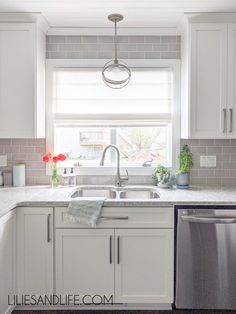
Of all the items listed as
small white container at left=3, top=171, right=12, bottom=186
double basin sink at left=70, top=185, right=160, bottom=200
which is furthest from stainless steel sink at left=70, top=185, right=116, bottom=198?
small white container at left=3, top=171, right=12, bottom=186

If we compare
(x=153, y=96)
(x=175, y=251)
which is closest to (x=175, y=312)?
(x=175, y=251)

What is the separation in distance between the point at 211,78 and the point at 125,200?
129cm

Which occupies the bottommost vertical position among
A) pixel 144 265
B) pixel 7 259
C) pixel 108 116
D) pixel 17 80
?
pixel 144 265

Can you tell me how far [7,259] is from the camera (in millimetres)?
2121

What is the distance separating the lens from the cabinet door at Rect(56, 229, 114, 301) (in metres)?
2.28

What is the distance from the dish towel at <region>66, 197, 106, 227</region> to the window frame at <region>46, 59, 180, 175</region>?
2.54 feet

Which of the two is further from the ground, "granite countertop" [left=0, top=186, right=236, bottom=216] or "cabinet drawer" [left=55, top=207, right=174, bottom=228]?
"granite countertop" [left=0, top=186, right=236, bottom=216]

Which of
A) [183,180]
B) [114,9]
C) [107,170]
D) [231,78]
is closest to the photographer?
[114,9]

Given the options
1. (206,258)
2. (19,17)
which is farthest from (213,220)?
(19,17)

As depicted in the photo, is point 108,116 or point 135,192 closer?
point 135,192

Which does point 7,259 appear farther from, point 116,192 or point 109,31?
point 109,31

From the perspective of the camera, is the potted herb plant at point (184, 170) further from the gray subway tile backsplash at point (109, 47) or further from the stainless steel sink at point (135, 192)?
the gray subway tile backsplash at point (109, 47)

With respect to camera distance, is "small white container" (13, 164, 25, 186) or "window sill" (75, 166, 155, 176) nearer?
"small white container" (13, 164, 25, 186)

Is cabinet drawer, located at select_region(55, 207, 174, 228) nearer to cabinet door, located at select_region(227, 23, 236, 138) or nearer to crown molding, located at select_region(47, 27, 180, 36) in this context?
cabinet door, located at select_region(227, 23, 236, 138)
